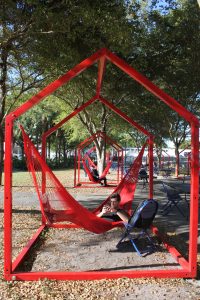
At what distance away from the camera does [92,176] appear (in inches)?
713

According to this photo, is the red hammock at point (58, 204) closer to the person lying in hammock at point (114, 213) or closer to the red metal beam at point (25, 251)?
the person lying in hammock at point (114, 213)

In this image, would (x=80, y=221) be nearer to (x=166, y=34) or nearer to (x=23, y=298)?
(x=23, y=298)

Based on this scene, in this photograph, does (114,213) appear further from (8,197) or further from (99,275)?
(8,197)

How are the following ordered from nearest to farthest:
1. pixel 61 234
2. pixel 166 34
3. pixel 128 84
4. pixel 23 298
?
pixel 23 298, pixel 61 234, pixel 166 34, pixel 128 84

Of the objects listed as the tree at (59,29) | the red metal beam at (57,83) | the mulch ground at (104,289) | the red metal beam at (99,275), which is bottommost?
the mulch ground at (104,289)

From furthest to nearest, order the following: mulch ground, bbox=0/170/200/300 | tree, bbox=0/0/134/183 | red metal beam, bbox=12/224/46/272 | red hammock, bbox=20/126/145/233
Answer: tree, bbox=0/0/134/183 → red hammock, bbox=20/126/145/233 → red metal beam, bbox=12/224/46/272 → mulch ground, bbox=0/170/200/300

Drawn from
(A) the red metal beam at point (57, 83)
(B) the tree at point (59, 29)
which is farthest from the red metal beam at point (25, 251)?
(B) the tree at point (59, 29)

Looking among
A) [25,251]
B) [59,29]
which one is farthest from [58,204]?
[59,29]

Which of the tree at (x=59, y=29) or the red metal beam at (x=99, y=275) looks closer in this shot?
the red metal beam at (x=99, y=275)

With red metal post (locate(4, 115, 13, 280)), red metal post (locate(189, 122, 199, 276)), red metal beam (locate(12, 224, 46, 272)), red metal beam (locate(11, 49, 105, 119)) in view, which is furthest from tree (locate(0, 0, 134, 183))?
red metal beam (locate(12, 224, 46, 272))

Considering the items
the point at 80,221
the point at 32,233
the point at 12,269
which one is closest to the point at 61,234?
the point at 32,233

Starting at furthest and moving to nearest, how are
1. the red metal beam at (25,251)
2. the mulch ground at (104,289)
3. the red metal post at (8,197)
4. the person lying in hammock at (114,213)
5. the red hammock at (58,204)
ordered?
1. the person lying in hammock at (114,213)
2. the red hammock at (58,204)
3. the red metal beam at (25,251)
4. the red metal post at (8,197)
5. the mulch ground at (104,289)

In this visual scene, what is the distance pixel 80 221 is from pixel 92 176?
40.0 ft

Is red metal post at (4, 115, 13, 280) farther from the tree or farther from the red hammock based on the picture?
the tree
